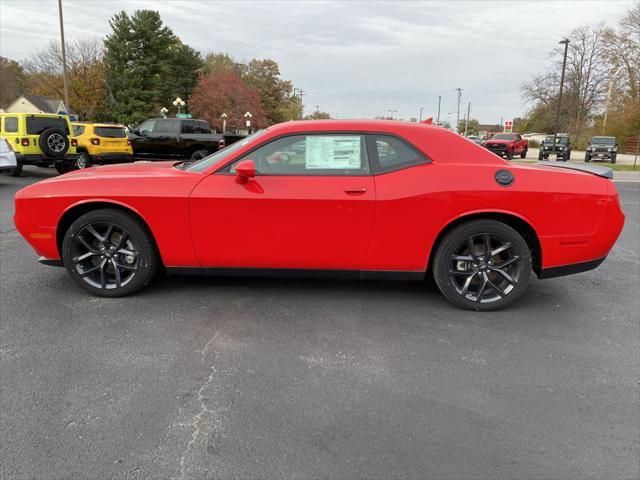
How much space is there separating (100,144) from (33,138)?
2315mm

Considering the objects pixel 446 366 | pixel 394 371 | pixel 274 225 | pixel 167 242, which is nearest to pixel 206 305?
pixel 167 242

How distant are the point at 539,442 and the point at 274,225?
89.9 inches

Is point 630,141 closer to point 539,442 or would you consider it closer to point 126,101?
point 539,442

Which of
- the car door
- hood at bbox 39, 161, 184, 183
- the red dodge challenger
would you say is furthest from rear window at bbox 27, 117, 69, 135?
the car door

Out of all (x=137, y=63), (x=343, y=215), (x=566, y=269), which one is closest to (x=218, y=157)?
(x=343, y=215)

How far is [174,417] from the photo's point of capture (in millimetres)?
2334

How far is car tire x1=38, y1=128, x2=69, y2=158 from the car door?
10957mm

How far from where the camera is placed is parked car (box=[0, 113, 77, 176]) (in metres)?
12.3

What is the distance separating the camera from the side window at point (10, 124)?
12.5 meters

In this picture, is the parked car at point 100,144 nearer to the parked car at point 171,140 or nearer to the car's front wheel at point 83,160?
the car's front wheel at point 83,160

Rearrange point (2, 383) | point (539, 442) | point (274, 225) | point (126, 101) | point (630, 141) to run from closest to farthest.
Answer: point (539, 442)
point (2, 383)
point (274, 225)
point (630, 141)
point (126, 101)

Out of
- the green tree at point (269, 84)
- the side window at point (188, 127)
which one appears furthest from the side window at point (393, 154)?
the green tree at point (269, 84)

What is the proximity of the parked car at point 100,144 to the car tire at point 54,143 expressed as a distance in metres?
1.92

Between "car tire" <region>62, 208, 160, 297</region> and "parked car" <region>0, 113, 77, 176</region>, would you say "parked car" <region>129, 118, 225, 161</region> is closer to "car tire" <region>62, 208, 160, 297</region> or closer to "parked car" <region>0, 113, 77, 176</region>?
"parked car" <region>0, 113, 77, 176</region>
